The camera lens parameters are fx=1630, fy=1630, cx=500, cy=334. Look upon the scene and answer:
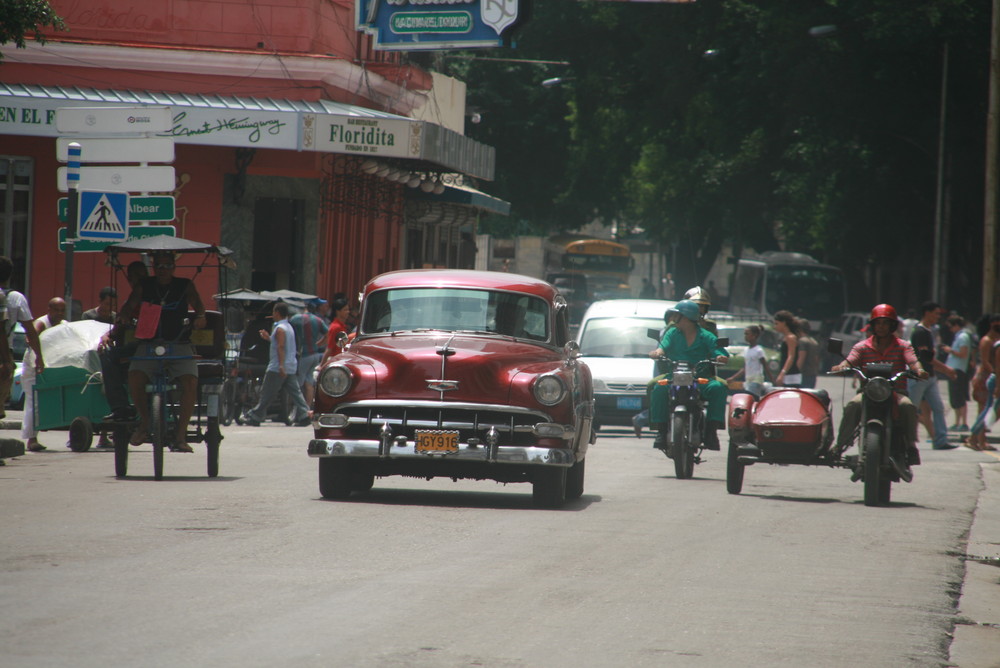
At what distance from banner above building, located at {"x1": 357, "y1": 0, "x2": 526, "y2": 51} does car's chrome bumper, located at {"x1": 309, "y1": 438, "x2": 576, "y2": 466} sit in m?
18.0

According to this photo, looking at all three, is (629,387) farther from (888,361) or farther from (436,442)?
(436,442)

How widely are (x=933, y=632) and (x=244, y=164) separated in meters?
22.3

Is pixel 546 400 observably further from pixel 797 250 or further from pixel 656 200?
pixel 797 250

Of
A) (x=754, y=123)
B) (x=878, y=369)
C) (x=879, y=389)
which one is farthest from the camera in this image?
(x=754, y=123)

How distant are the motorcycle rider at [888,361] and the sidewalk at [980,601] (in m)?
0.91

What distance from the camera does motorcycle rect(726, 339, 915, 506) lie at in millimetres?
13414

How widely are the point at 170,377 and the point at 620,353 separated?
11810 millimetres

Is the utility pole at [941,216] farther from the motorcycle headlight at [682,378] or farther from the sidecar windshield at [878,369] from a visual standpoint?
the sidecar windshield at [878,369]

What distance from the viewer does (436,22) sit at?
29.7 metres

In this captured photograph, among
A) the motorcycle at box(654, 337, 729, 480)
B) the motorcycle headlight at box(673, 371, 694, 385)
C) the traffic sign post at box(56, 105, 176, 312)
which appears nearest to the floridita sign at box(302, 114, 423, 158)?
the traffic sign post at box(56, 105, 176, 312)

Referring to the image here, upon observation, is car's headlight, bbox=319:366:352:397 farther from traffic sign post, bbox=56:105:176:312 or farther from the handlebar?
traffic sign post, bbox=56:105:176:312

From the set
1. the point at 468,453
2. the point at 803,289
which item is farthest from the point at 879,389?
the point at 803,289

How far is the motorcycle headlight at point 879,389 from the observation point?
1336 cm

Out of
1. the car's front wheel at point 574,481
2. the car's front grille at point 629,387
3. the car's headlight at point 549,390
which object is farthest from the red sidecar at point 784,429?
the car's front grille at point 629,387
